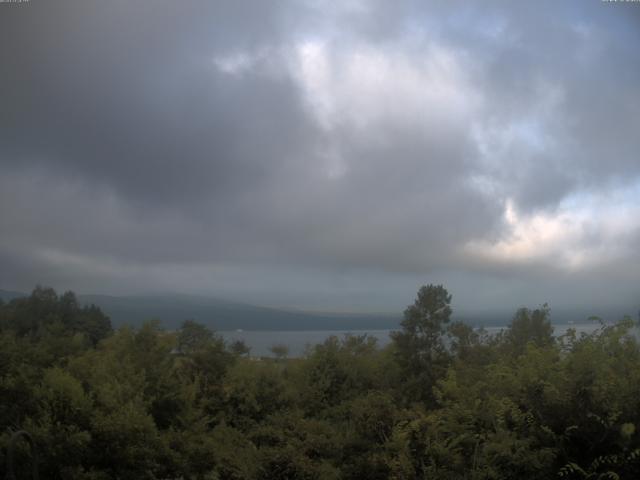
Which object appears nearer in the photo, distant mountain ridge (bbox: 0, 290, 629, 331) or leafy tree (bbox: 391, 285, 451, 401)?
leafy tree (bbox: 391, 285, 451, 401)

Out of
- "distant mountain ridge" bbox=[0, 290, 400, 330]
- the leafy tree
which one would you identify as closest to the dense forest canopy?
the leafy tree

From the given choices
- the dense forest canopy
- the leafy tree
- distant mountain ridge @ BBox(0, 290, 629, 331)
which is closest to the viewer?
the dense forest canopy

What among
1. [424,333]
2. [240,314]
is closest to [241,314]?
→ [240,314]

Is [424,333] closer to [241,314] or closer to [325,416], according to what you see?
[325,416]

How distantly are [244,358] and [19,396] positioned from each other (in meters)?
9.09

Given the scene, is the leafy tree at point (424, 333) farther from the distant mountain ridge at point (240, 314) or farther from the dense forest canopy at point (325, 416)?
the distant mountain ridge at point (240, 314)

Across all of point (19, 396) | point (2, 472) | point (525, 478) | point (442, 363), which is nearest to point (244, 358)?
point (442, 363)

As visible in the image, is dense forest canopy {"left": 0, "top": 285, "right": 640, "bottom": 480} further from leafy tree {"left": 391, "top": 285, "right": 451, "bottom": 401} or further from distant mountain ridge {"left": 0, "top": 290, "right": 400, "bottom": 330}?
distant mountain ridge {"left": 0, "top": 290, "right": 400, "bottom": 330}

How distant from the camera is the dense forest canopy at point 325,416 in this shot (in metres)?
6.06

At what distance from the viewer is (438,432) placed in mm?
7445

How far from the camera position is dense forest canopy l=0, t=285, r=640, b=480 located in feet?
19.9

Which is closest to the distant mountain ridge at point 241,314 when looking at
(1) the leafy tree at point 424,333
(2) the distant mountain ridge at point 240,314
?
(2) the distant mountain ridge at point 240,314

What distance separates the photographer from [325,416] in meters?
14.3

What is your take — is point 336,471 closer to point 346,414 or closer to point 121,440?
point 121,440
